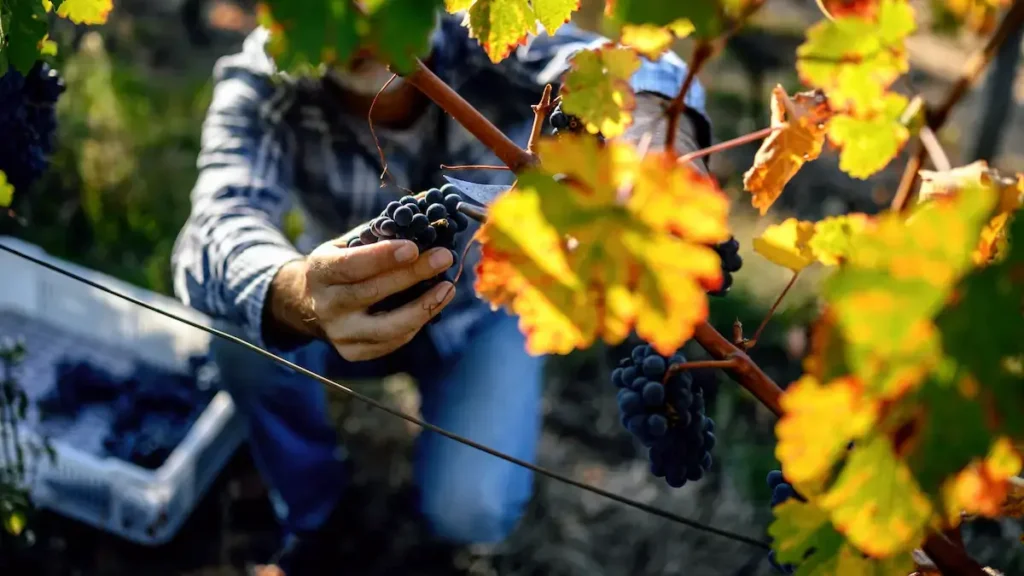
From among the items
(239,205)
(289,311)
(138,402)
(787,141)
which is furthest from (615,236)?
(138,402)

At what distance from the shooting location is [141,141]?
102 inches

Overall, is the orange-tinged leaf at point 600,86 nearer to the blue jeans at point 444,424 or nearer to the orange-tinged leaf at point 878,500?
the orange-tinged leaf at point 878,500

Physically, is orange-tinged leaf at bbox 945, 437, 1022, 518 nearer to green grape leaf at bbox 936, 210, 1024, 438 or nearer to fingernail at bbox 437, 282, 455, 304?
green grape leaf at bbox 936, 210, 1024, 438

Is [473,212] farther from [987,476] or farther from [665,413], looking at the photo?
[987,476]

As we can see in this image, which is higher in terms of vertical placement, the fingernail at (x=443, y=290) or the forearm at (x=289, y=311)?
the fingernail at (x=443, y=290)

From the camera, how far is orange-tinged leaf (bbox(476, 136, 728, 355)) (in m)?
0.46

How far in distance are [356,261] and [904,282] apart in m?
0.53

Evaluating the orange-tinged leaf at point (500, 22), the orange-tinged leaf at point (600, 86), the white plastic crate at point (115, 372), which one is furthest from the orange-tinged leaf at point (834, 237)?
the white plastic crate at point (115, 372)

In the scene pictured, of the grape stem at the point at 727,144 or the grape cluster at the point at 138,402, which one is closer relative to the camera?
the grape stem at the point at 727,144

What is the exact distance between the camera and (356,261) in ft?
2.79

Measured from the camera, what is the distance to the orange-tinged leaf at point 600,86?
0.65 metres

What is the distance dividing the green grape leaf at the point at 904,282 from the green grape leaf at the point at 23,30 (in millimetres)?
654

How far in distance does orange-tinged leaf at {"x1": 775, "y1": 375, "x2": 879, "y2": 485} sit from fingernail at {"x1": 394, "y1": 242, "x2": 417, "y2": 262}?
42 centimetres

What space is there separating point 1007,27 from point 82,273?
1.89 meters
